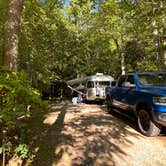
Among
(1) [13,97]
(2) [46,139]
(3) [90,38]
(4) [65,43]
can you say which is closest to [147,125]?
(2) [46,139]

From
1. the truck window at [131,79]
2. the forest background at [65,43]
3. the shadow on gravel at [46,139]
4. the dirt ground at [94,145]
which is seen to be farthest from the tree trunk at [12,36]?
the truck window at [131,79]

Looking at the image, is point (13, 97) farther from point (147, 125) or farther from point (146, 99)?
point (147, 125)

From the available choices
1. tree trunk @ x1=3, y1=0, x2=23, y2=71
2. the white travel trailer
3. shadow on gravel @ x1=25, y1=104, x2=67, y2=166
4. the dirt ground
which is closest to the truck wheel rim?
the dirt ground

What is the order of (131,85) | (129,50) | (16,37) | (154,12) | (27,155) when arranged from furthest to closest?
(129,50), (154,12), (131,85), (16,37), (27,155)

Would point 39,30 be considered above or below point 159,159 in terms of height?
above

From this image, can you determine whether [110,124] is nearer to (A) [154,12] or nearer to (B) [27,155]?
(B) [27,155]

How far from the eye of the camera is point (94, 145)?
6.48m

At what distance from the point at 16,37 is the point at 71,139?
326cm

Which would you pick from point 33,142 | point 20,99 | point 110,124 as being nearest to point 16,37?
point 20,99

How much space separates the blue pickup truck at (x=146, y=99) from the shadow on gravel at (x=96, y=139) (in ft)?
1.78

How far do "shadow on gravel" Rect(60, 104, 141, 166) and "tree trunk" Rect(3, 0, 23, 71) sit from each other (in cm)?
269

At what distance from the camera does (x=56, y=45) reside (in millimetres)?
27297

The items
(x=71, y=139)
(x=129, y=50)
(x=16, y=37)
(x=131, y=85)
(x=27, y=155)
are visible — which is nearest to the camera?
(x=27, y=155)

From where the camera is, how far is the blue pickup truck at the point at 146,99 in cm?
651
